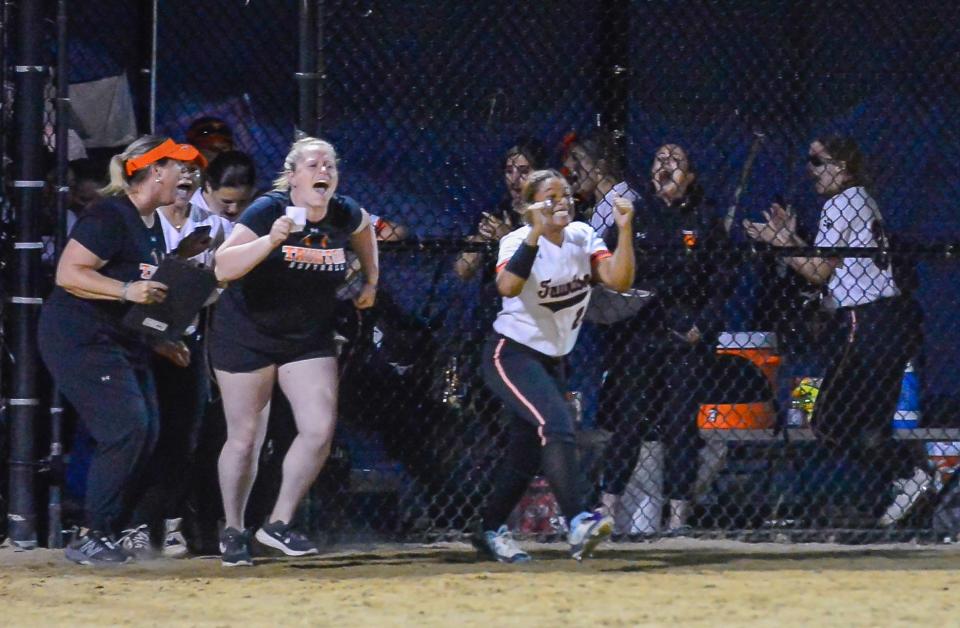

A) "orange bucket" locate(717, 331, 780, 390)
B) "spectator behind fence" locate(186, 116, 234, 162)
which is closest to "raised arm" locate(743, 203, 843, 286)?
"orange bucket" locate(717, 331, 780, 390)

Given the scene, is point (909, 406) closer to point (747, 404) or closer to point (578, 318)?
point (747, 404)

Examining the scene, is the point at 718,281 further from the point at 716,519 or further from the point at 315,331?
the point at 315,331

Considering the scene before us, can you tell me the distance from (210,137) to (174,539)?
1725 millimetres

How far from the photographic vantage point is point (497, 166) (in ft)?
23.9

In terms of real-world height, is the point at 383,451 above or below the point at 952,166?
below

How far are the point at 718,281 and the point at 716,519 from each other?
104 centimetres

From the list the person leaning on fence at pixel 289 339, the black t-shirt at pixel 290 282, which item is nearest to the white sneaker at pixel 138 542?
the person leaning on fence at pixel 289 339

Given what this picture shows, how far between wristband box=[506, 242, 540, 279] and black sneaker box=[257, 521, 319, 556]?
1.29 meters

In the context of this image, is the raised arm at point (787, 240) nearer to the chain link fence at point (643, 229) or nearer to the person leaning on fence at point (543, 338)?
the chain link fence at point (643, 229)

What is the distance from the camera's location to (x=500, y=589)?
5.23 meters

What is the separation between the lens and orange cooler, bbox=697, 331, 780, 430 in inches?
278

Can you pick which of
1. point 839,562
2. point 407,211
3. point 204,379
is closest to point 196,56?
point 407,211

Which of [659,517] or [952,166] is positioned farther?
[952,166]

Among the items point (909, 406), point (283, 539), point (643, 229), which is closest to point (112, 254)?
point (283, 539)
